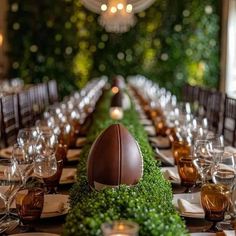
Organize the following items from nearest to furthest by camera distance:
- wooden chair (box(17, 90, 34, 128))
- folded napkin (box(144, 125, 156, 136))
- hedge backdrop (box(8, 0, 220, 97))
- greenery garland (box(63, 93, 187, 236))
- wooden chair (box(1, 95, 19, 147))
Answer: greenery garland (box(63, 93, 187, 236)), folded napkin (box(144, 125, 156, 136)), wooden chair (box(1, 95, 19, 147)), wooden chair (box(17, 90, 34, 128)), hedge backdrop (box(8, 0, 220, 97))

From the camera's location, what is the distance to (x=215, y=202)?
1653mm

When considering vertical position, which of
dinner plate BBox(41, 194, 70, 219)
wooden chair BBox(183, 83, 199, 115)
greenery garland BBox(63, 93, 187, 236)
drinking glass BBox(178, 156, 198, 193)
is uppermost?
greenery garland BBox(63, 93, 187, 236)

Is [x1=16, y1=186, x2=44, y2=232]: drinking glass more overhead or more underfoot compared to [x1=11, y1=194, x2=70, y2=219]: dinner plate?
more overhead

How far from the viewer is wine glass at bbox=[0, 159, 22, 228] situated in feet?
5.51

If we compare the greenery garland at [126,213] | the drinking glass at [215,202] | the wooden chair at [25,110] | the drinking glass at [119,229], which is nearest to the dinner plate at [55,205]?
the greenery garland at [126,213]

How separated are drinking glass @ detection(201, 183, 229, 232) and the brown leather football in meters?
0.23

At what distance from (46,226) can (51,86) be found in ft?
21.4

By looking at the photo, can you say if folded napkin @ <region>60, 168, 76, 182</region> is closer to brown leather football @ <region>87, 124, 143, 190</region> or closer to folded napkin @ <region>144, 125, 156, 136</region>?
brown leather football @ <region>87, 124, 143, 190</region>

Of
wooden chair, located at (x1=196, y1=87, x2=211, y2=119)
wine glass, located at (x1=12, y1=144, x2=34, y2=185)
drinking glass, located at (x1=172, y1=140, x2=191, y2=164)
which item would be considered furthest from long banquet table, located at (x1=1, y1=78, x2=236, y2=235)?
wooden chair, located at (x1=196, y1=87, x2=211, y2=119)

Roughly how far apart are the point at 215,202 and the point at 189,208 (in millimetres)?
165

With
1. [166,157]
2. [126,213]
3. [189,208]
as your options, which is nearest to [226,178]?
[189,208]

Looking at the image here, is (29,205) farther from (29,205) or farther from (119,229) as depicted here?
(119,229)

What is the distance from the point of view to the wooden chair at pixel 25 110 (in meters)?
4.96

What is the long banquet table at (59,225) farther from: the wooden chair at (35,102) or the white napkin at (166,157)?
the wooden chair at (35,102)
